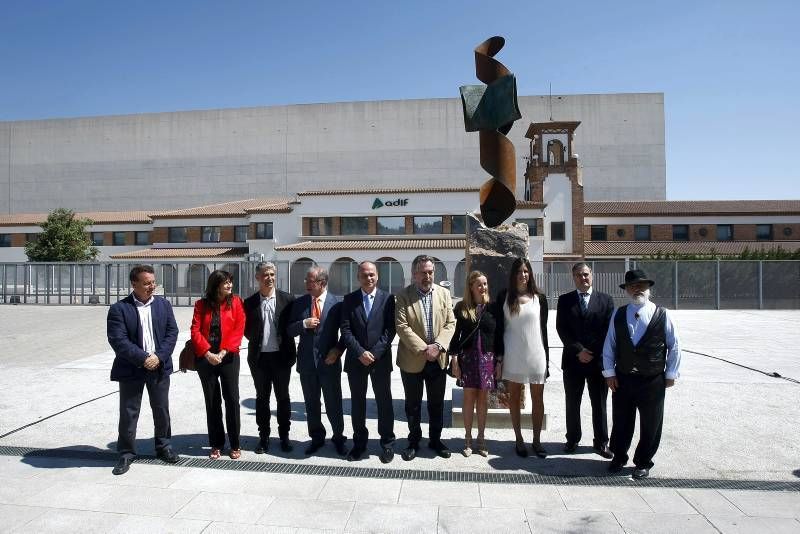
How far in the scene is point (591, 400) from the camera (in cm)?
510

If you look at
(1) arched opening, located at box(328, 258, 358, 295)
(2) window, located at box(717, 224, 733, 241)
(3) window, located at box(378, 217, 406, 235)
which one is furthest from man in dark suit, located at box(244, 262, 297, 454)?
(2) window, located at box(717, 224, 733, 241)

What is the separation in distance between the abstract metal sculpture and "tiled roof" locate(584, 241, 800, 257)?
3339cm

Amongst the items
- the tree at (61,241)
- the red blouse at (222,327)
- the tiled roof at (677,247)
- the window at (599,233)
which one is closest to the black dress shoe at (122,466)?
the red blouse at (222,327)

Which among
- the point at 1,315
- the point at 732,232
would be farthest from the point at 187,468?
the point at 732,232

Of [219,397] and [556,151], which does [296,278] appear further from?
[556,151]

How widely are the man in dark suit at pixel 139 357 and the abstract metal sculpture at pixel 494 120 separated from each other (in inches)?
144

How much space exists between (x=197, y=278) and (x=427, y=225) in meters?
15.1

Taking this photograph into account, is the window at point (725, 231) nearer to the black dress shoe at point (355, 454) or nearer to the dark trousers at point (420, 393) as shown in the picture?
the dark trousers at point (420, 393)

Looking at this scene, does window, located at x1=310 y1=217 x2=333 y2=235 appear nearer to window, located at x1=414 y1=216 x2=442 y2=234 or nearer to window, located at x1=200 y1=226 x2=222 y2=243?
window, located at x1=414 y1=216 x2=442 y2=234

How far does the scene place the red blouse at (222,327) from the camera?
4.86 meters

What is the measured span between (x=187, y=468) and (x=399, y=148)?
50.9 meters

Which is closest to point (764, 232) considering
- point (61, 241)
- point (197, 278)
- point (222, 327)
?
point (197, 278)

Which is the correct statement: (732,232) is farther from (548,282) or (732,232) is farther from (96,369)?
(96,369)

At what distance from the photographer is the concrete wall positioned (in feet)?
169
